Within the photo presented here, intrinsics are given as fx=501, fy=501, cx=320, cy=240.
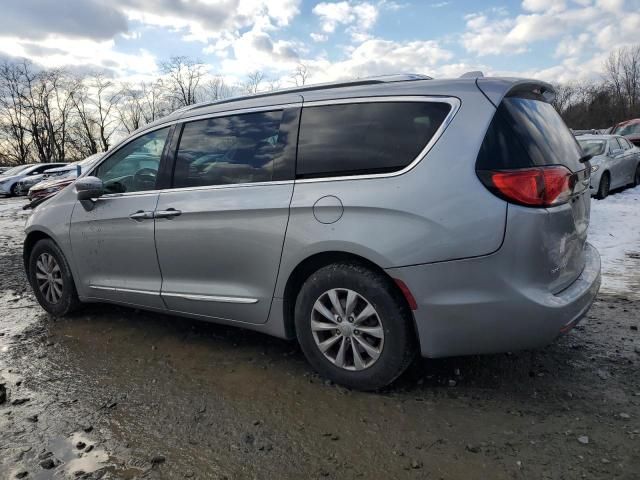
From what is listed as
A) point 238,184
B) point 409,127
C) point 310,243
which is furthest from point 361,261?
point 238,184

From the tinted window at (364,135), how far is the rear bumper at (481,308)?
64 centimetres

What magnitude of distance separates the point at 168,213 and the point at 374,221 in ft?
5.24

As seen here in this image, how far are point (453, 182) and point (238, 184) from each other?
142cm

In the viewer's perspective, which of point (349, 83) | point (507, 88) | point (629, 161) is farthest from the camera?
point (629, 161)

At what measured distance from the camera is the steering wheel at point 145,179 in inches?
149

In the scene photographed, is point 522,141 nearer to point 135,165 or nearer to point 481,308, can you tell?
point 481,308

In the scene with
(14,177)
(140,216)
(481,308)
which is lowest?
(14,177)

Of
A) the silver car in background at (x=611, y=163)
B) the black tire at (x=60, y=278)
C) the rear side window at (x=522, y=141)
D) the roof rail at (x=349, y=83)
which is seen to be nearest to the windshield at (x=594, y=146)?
the silver car in background at (x=611, y=163)

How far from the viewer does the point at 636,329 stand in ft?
12.5

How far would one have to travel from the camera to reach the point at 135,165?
400cm

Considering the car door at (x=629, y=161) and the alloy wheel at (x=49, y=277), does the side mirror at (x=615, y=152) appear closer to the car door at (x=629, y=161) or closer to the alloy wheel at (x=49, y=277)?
the car door at (x=629, y=161)

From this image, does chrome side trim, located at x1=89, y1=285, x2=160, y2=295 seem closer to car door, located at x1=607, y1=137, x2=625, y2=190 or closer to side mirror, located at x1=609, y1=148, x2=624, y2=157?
car door, located at x1=607, y1=137, x2=625, y2=190

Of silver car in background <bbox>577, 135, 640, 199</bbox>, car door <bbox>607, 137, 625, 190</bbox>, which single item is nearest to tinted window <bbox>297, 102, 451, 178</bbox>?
silver car in background <bbox>577, 135, 640, 199</bbox>

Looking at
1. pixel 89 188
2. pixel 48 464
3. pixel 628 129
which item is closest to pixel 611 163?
pixel 628 129
